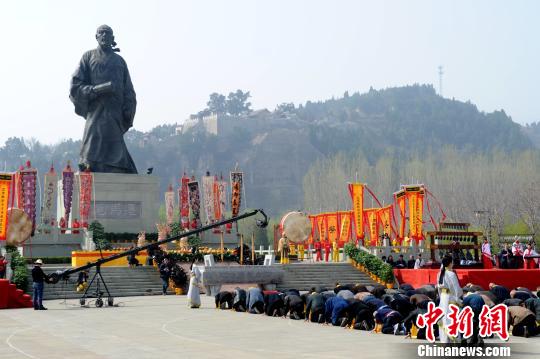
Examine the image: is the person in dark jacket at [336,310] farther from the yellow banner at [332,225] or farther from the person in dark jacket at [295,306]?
the yellow banner at [332,225]

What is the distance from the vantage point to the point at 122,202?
141ft

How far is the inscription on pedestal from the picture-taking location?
4200cm

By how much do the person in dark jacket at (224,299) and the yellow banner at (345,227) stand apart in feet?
81.9

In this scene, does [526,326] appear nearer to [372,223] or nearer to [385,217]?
[385,217]

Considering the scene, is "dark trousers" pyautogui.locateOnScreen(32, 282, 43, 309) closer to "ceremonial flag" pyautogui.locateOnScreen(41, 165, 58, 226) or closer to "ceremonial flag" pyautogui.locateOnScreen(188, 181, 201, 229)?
"ceremonial flag" pyautogui.locateOnScreen(41, 165, 58, 226)

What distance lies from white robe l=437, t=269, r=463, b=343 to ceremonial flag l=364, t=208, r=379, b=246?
3302 cm

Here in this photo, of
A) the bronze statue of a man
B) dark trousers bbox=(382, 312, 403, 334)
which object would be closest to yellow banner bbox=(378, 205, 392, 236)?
the bronze statue of a man

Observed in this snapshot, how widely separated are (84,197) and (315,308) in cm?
2435

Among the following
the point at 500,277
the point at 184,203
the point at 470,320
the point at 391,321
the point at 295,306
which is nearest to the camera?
the point at 470,320

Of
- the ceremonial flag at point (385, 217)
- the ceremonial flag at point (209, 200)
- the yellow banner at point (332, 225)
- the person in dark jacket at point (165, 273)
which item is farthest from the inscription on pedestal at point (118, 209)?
the person in dark jacket at point (165, 273)

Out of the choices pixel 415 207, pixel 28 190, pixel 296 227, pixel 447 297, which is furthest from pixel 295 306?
pixel 28 190

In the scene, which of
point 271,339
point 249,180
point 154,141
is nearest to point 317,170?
point 249,180

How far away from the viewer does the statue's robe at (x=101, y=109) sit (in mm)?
43750

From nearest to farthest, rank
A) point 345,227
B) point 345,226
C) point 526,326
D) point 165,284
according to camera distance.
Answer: point 526,326 → point 165,284 → point 345,226 → point 345,227
